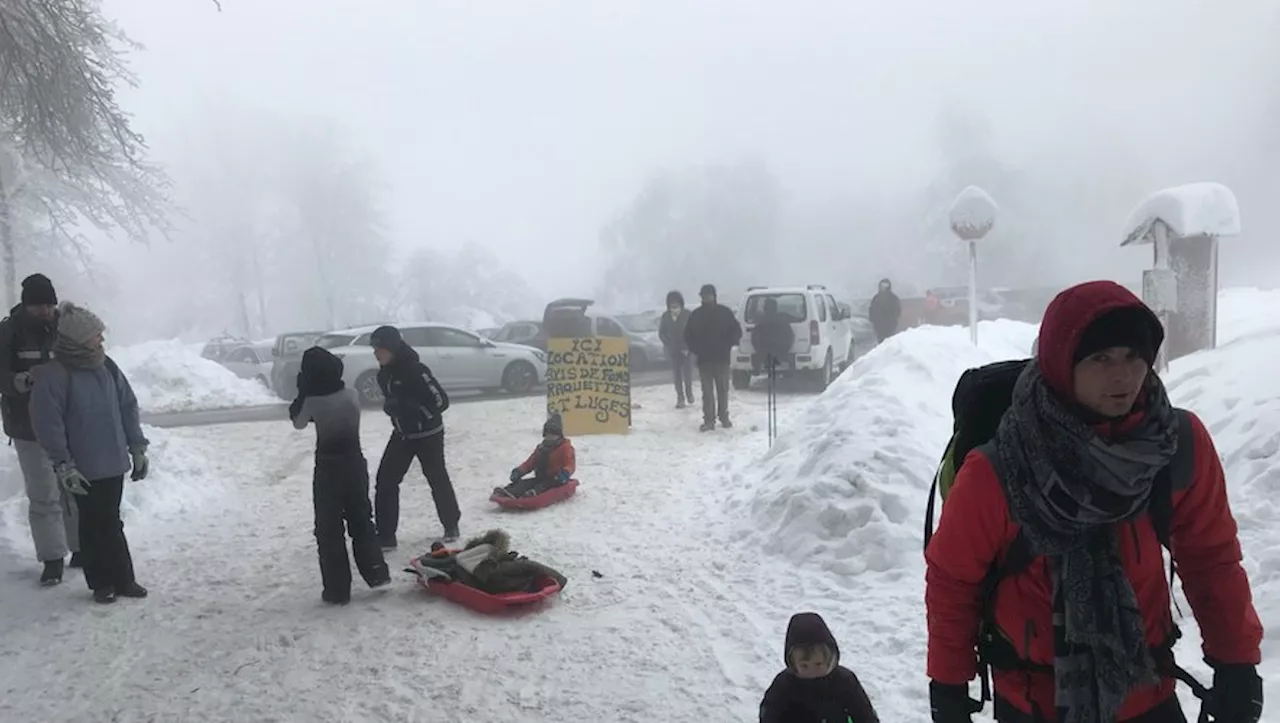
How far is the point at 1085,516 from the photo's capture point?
1875 mm

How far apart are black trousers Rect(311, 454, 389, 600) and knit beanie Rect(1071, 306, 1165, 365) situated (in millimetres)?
4604

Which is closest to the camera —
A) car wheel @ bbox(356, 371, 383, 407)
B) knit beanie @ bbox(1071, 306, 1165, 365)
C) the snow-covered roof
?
knit beanie @ bbox(1071, 306, 1165, 365)

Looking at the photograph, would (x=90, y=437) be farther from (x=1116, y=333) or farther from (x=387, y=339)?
(x=1116, y=333)

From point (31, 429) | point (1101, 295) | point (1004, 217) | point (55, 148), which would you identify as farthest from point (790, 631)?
point (1004, 217)

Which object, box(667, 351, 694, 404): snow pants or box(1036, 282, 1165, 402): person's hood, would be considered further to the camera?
box(667, 351, 694, 404): snow pants

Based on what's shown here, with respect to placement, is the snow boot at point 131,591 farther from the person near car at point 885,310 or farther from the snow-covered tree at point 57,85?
the person near car at point 885,310

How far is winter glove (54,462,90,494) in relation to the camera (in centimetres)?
497

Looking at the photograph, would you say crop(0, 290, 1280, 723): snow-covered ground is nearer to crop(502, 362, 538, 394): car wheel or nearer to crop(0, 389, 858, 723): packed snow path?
crop(0, 389, 858, 723): packed snow path

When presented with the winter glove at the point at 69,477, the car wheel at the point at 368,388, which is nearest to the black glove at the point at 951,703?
the winter glove at the point at 69,477

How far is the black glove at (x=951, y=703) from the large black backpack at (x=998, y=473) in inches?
4.8

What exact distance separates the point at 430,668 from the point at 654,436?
7.19m

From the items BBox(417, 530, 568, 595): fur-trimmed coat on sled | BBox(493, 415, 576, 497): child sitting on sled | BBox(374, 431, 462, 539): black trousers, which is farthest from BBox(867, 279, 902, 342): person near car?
BBox(417, 530, 568, 595): fur-trimmed coat on sled

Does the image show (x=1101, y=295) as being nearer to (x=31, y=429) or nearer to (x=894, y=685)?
(x=894, y=685)

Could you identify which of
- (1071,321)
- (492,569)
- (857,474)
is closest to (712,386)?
(857,474)
